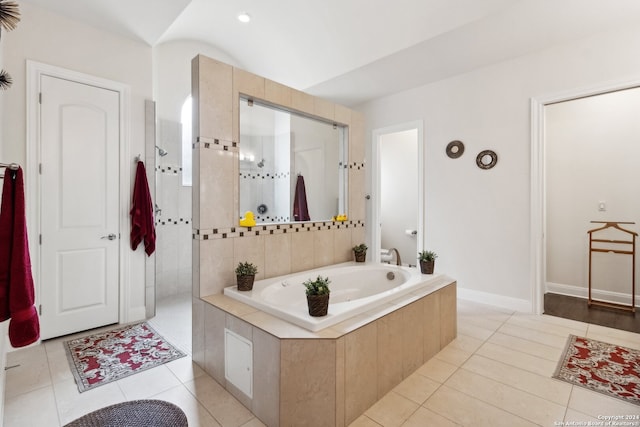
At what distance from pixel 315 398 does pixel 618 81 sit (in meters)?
3.59

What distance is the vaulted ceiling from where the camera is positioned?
2.55m

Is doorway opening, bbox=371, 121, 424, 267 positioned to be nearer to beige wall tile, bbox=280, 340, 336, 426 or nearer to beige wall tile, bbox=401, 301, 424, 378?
beige wall tile, bbox=401, 301, 424, 378

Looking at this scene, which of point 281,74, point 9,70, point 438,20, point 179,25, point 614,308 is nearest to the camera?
point 9,70

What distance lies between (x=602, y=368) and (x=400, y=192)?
3.84m

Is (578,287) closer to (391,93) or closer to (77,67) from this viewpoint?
(391,93)

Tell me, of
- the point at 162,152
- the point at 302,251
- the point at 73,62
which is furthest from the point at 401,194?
the point at 73,62

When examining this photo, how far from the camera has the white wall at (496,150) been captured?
291 cm

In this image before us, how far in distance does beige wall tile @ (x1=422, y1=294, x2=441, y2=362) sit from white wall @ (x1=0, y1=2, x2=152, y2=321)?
2.69m

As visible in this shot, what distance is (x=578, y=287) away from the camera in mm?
3869

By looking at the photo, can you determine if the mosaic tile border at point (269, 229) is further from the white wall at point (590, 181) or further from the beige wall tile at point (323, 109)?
the white wall at point (590, 181)

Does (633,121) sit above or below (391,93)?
below

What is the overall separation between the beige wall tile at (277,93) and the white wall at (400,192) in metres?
2.85

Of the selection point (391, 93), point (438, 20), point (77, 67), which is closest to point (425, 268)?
point (438, 20)

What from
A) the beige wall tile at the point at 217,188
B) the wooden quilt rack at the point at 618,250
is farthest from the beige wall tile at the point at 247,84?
the wooden quilt rack at the point at 618,250
